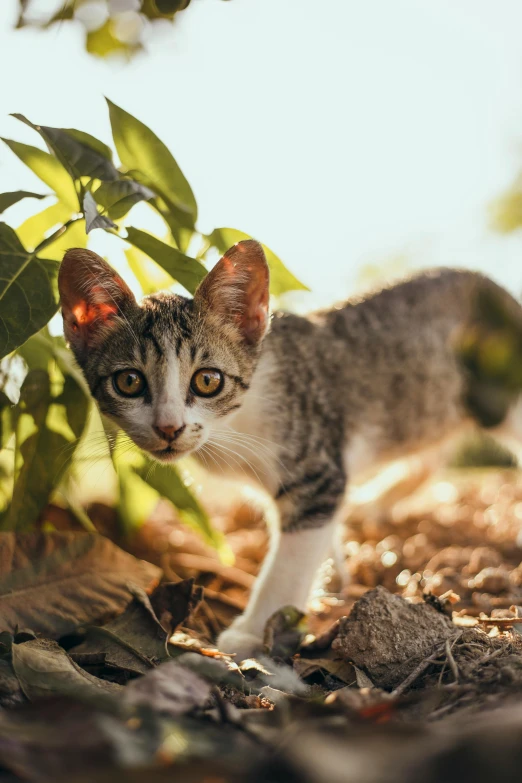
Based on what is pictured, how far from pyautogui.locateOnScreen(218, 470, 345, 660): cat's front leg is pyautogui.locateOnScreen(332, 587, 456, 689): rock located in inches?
23.7

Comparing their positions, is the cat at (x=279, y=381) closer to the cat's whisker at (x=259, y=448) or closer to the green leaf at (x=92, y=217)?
the cat's whisker at (x=259, y=448)

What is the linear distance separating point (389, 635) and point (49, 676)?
31.0 inches

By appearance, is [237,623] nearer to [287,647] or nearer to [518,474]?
[287,647]

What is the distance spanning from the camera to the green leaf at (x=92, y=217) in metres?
1.61

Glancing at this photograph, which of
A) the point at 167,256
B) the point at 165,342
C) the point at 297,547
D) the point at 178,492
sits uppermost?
the point at 167,256

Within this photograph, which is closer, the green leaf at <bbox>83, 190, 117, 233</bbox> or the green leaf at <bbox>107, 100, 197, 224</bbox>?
the green leaf at <bbox>83, 190, 117, 233</bbox>

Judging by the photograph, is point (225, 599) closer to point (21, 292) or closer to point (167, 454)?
point (167, 454)

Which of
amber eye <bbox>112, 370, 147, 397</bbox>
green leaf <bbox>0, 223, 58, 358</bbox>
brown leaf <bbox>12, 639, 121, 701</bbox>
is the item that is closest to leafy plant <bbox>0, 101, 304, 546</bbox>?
green leaf <bbox>0, 223, 58, 358</bbox>

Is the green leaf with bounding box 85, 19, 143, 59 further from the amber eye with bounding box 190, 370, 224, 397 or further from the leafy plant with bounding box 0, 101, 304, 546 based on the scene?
the amber eye with bounding box 190, 370, 224, 397

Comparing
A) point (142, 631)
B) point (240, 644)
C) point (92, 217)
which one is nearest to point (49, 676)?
point (142, 631)

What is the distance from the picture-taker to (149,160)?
6.55 ft

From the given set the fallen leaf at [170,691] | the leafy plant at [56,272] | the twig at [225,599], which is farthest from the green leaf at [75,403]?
the fallen leaf at [170,691]

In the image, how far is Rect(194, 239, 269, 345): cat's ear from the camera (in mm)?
1961

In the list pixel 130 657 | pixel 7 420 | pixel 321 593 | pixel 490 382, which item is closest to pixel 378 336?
pixel 490 382
